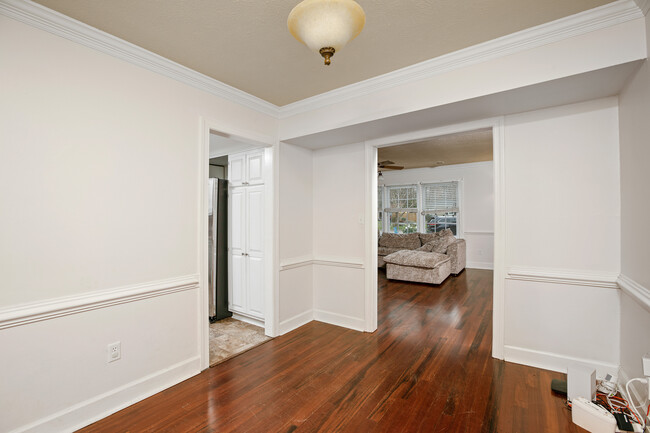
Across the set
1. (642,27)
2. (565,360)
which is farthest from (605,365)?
(642,27)

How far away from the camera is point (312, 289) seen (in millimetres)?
3877

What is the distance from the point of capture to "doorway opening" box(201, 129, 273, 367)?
3.39 m

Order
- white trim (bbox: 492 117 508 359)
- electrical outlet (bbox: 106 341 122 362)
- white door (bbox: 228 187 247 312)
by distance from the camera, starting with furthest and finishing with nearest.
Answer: white door (bbox: 228 187 247 312) < white trim (bbox: 492 117 508 359) < electrical outlet (bbox: 106 341 122 362)

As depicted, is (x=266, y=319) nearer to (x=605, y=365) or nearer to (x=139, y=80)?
(x=139, y=80)

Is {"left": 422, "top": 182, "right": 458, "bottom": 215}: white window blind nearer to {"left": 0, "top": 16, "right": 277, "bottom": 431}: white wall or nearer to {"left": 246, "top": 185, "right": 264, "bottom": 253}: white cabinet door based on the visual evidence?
{"left": 246, "top": 185, "right": 264, "bottom": 253}: white cabinet door

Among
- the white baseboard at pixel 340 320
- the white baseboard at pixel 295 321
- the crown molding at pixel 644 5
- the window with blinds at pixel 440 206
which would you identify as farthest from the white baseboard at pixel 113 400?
the window with blinds at pixel 440 206

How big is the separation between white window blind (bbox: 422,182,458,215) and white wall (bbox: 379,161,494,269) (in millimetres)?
181

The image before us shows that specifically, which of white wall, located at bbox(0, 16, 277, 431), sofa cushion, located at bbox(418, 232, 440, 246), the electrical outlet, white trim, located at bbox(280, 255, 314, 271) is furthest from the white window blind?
the electrical outlet

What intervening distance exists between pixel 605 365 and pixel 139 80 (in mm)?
4120

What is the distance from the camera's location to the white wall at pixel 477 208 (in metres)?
7.29

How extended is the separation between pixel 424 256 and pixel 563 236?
3.28m

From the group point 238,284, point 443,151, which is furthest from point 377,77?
point 443,151

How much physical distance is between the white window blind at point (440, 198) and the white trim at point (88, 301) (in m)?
6.85

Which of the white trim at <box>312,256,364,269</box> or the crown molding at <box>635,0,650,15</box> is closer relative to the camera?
the crown molding at <box>635,0,650,15</box>
